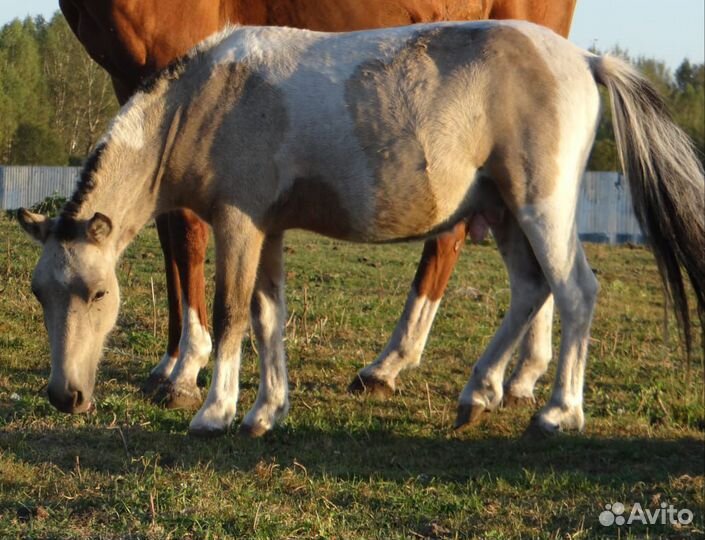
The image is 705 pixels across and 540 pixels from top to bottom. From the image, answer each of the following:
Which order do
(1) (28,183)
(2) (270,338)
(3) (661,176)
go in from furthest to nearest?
(1) (28,183)
(2) (270,338)
(3) (661,176)

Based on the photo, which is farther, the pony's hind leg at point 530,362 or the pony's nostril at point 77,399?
the pony's hind leg at point 530,362

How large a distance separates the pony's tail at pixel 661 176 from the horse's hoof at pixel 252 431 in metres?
2.22

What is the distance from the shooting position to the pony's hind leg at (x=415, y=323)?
745 cm

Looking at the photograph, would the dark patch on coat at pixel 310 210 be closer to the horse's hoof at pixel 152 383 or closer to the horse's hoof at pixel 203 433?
the horse's hoof at pixel 203 433

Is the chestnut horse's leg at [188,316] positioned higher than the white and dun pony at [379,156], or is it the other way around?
the white and dun pony at [379,156]

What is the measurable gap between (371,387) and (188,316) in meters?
1.20

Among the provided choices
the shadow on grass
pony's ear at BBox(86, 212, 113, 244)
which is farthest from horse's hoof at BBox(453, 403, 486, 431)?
pony's ear at BBox(86, 212, 113, 244)

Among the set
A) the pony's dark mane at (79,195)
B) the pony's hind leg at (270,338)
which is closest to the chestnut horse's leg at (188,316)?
the pony's hind leg at (270,338)

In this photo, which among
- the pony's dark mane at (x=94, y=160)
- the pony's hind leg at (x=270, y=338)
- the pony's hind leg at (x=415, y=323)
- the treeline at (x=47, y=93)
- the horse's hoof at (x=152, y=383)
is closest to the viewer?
the pony's dark mane at (x=94, y=160)

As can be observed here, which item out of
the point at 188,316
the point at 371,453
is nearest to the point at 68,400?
the point at 371,453

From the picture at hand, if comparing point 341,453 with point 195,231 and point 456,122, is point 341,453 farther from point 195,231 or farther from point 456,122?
point 195,231

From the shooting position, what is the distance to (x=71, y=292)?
5590 millimetres

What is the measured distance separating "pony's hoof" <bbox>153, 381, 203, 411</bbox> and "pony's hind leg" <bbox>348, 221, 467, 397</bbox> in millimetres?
1034

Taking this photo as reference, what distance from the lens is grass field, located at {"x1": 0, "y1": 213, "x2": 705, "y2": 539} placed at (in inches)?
186
